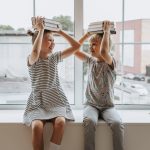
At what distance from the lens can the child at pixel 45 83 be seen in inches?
79.1

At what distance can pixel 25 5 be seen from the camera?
2336 millimetres

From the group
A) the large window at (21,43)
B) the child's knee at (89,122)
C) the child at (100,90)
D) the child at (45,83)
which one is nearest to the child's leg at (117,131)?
the child at (100,90)

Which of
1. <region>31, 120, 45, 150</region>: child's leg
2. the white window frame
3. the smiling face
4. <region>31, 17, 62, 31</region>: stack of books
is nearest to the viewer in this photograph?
<region>31, 120, 45, 150</region>: child's leg

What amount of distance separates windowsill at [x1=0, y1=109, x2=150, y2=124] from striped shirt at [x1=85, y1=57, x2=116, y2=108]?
14cm

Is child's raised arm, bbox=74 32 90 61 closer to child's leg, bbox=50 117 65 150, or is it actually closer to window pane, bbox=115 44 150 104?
window pane, bbox=115 44 150 104

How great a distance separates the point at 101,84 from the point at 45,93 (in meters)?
0.38

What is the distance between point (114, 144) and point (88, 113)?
0.26 meters

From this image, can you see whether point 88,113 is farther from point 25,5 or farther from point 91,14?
point 25,5

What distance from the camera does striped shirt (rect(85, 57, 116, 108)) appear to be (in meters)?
2.14

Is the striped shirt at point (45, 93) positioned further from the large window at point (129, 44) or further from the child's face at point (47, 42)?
the large window at point (129, 44)

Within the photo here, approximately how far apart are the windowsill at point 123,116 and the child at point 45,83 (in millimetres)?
104

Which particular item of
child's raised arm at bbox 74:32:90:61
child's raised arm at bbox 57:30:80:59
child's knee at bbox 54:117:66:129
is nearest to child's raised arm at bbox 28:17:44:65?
child's raised arm at bbox 57:30:80:59

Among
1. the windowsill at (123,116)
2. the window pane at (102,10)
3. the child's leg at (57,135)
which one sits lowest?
the child's leg at (57,135)

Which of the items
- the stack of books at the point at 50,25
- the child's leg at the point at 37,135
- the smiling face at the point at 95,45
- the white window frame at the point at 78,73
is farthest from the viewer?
the white window frame at the point at 78,73
